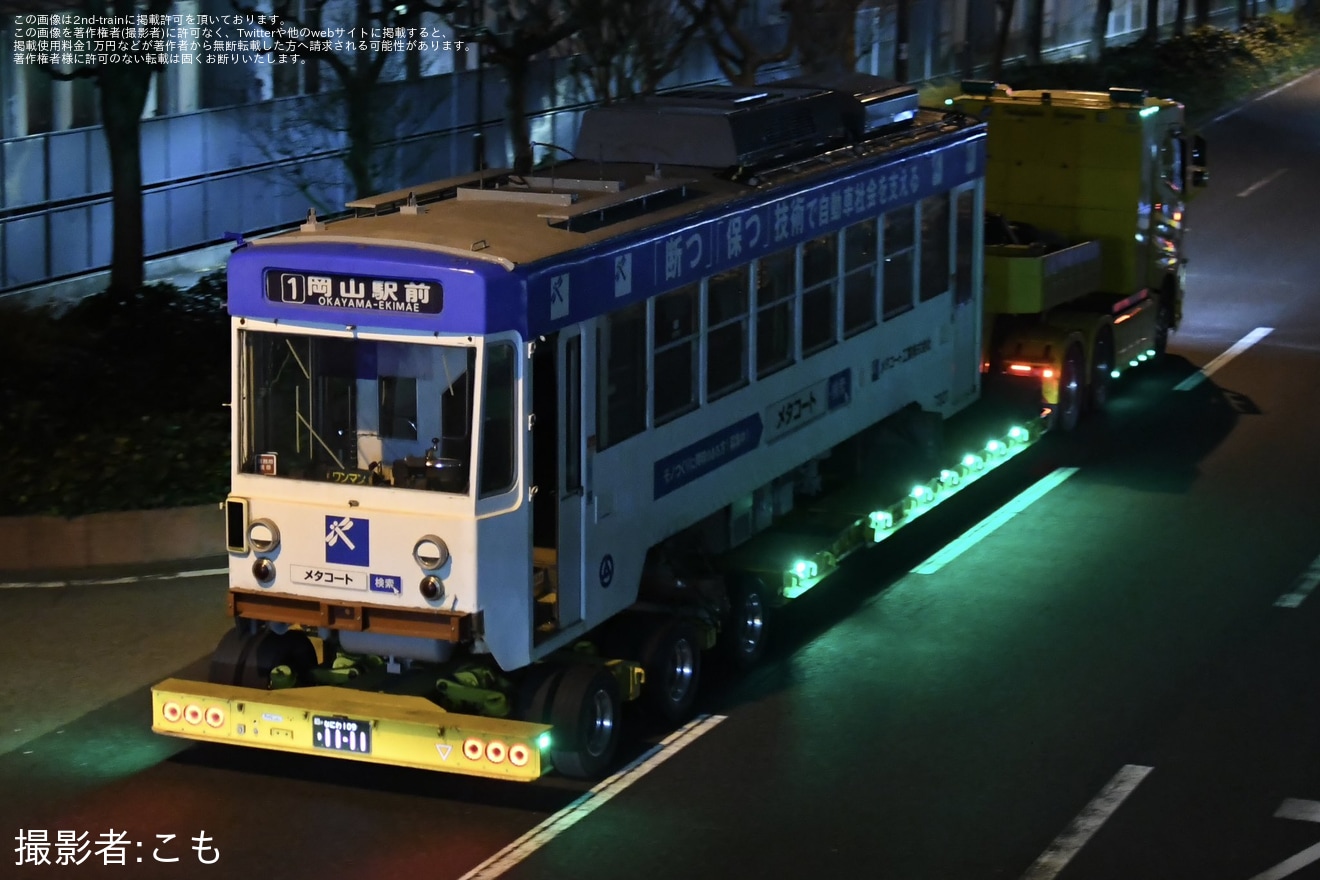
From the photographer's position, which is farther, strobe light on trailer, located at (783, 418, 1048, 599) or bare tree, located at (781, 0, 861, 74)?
bare tree, located at (781, 0, 861, 74)

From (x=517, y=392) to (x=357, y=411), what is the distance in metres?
0.91

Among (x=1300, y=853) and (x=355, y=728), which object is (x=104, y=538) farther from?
(x=1300, y=853)

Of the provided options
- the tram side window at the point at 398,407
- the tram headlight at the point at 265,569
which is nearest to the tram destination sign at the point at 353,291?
the tram side window at the point at 398,407

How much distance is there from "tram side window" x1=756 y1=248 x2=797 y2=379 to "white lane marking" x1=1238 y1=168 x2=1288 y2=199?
73.7ft

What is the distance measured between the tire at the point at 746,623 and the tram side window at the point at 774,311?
1.39 meters

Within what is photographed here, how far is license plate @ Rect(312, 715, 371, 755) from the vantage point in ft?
34.2

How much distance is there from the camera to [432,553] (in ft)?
33.9

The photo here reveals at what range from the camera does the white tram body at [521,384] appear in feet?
34.0

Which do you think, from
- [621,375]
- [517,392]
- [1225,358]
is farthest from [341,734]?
[1225,358]

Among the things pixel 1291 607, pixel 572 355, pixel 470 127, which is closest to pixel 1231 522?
pixel 1291 607

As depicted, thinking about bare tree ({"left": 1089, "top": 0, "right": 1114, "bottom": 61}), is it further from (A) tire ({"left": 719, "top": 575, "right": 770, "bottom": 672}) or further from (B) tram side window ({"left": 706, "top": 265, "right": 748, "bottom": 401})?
(A) tire ({"left": 719, "top": 575, "right": 770, "bottom": 672})

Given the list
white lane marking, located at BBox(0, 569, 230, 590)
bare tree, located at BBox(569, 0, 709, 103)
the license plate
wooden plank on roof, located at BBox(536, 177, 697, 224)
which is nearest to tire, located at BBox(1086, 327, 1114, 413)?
bare tree, located at BBox(569, 0, 709, 103)

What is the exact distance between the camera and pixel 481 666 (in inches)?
436

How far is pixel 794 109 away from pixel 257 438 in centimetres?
523
